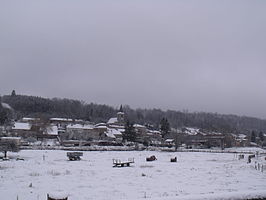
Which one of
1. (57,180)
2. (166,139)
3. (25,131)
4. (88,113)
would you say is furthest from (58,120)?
(57,180)

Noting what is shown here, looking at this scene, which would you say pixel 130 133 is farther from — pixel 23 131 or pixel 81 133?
pixel 23 131

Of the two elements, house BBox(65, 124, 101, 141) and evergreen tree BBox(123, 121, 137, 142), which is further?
house BBox(65, 124, 101, 141)

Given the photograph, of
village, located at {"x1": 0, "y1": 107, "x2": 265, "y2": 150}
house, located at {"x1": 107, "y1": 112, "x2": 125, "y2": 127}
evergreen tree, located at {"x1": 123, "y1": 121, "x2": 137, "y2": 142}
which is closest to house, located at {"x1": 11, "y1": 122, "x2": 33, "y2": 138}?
village, located at {"x1": 0, "y1": 107, "x2": 265, "y2": 150}

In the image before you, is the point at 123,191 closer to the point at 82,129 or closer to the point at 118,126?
the point at 82,129

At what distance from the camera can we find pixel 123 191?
16812mm

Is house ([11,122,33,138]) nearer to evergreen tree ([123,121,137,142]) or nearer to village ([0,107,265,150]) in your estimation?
village ([0,107,265,150])

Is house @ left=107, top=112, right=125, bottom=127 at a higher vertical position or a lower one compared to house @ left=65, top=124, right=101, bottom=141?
higher

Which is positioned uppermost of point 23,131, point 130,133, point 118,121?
point 118,121

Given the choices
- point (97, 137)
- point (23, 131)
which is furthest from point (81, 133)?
point (23, 131)

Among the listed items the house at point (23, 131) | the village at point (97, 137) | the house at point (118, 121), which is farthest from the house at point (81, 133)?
the house at point (118, 121)

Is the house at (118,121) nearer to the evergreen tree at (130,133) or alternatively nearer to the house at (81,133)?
the house at (81,133)

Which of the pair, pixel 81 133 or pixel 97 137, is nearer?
pixel 97 137

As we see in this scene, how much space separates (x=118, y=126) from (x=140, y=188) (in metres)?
145

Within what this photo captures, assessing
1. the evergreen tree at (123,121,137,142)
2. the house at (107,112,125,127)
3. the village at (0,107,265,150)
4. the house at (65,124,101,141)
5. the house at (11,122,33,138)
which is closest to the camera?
the evergreen tree at (123,121,137,142)
